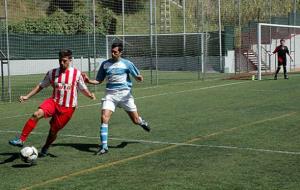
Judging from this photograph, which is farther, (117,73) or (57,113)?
(117,73)

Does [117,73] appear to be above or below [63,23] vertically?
below

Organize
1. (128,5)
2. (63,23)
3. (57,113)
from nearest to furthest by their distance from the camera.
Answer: (57,113)
(128,5)
(63,23)

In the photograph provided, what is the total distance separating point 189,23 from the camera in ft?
139

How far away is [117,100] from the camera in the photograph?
10.5 meters

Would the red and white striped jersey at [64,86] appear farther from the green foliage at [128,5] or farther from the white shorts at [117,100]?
the green foliage at [128,5]

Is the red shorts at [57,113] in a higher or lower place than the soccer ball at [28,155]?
higher

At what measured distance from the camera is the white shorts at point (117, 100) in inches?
405

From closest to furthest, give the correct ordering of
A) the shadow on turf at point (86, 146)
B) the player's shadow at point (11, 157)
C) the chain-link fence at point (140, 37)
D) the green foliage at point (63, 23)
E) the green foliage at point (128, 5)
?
the player's shadow at point (11, 157) → the shadow on turf at point (86, 146) → the green foliage at point (128, 5) → the chain-link fence at point (140, 37) → the green foliage at point (63, 23)

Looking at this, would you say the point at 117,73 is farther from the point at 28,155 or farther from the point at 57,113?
the point at 28,155

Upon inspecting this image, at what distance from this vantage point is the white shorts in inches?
405

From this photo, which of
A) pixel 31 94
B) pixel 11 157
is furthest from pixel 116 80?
pixel 11 157

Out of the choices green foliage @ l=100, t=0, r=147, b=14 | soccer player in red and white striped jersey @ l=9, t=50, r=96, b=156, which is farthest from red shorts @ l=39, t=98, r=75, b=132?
green foliage @ l=100, t=0, r=147, b=14

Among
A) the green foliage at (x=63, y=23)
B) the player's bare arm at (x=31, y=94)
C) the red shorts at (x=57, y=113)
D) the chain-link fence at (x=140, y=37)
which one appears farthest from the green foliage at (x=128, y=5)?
the red shorts at (x=57, y=113)

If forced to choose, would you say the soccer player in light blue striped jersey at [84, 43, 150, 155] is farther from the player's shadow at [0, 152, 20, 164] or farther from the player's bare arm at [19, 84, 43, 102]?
the player's shadow at [0, 152, 20, 164]
